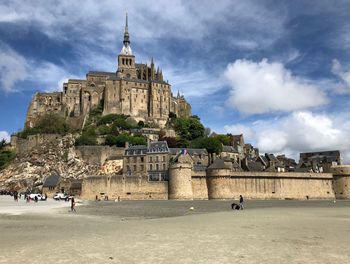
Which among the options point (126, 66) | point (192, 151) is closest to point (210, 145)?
point (192, 151)

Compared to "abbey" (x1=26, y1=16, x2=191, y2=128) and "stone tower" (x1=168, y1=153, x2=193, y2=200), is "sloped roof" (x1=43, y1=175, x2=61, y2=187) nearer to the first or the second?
"stone tower" (x1=168, y1=153, x2=193, y2=200)

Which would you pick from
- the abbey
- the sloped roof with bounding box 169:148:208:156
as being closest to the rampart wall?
the sloped roof with bounding box 169:148:208:156

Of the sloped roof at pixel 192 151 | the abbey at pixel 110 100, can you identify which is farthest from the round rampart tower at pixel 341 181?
the abbey at pixel 110 100

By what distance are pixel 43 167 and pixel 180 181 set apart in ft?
84.3

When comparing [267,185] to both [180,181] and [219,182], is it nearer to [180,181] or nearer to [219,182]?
[219,182]

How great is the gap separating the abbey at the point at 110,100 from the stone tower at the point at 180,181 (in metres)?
36.2

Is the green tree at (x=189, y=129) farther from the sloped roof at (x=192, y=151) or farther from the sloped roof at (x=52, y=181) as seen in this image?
the sloped roof at (x=52, y=181)

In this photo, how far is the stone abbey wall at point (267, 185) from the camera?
173 ft

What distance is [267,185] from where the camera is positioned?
5522cm

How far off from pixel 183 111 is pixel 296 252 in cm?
8854

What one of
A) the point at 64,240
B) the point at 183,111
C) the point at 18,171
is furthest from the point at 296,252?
the point at 183,111

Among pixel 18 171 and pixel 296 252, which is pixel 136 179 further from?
pixel 296 252

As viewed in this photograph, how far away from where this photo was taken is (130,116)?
87688 millimetres

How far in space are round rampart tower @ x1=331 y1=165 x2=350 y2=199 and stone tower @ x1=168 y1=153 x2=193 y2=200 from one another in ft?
80.8
